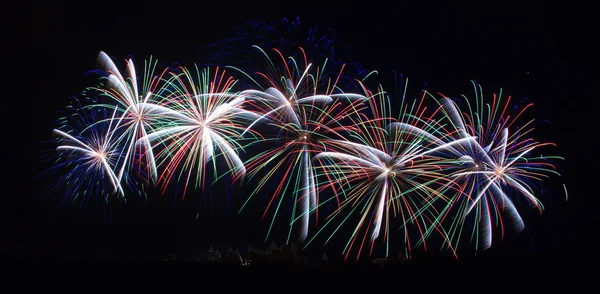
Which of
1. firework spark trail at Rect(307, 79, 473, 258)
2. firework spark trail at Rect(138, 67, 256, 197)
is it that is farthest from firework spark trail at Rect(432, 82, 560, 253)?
firework spark trail at Rect(138, 67, 256, 197)

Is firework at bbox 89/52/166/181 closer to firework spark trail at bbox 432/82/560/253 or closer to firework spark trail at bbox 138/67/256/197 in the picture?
firework spark trail at bbox 138/67/256/197

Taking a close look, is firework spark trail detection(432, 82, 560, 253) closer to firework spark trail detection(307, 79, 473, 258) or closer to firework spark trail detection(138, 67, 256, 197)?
firework spark trail detection(307, 79, 473, 258)

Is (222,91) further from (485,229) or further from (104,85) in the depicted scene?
(485,229)

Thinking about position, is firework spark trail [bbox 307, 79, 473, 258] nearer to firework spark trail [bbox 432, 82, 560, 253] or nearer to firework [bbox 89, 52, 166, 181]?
firework spark trail [bbox 432, 82, 560, 253]

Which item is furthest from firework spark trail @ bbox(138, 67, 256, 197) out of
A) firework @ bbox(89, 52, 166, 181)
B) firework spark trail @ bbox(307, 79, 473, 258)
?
firework spark trail @ bbox(307, 79, 473, 258)

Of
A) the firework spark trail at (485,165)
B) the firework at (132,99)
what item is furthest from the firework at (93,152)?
the firework spark trail at (485,165)

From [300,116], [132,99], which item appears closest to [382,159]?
[300,116]

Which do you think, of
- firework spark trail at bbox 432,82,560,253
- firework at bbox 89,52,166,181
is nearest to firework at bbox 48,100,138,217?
firework at bbox 89,52,166,181
